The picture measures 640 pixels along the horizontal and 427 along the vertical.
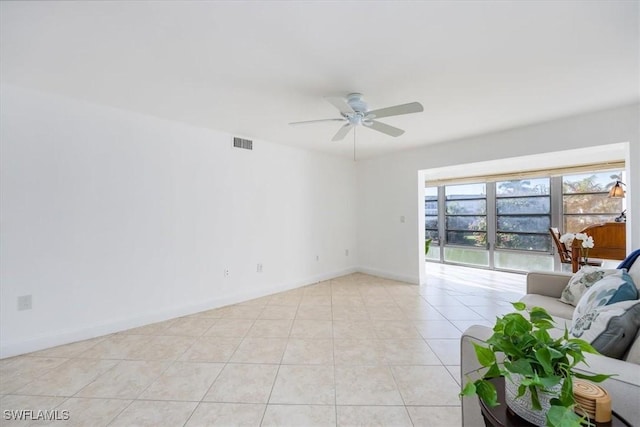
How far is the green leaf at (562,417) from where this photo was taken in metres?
0.65

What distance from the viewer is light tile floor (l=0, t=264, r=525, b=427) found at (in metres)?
1.67

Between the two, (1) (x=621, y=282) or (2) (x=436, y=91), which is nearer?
(1) (x=621, y=282)

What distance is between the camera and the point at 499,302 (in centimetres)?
366

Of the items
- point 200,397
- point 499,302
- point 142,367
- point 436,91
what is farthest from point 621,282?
point 142,367

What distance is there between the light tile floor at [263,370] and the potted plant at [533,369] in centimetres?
101

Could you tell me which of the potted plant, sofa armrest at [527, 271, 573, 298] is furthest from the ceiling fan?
sofa armrest at [527, 271, 573, 298]

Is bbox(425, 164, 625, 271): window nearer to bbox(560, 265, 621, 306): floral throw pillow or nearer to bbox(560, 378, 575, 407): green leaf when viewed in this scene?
bbox(560, 265, 621, 306): floral throw pillow

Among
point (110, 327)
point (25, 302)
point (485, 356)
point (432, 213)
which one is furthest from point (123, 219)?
point (432, 213)

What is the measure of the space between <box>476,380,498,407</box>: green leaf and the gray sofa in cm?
28

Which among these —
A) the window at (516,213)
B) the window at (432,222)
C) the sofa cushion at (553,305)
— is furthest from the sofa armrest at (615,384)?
the window at (432,222)

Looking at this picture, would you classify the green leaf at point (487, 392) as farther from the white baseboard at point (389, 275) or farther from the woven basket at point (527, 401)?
the white baseboard at point (389, 275)

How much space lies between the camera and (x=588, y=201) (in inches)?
187

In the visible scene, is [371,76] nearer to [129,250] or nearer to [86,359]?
[129,250]

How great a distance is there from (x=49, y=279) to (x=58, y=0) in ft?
7.75
